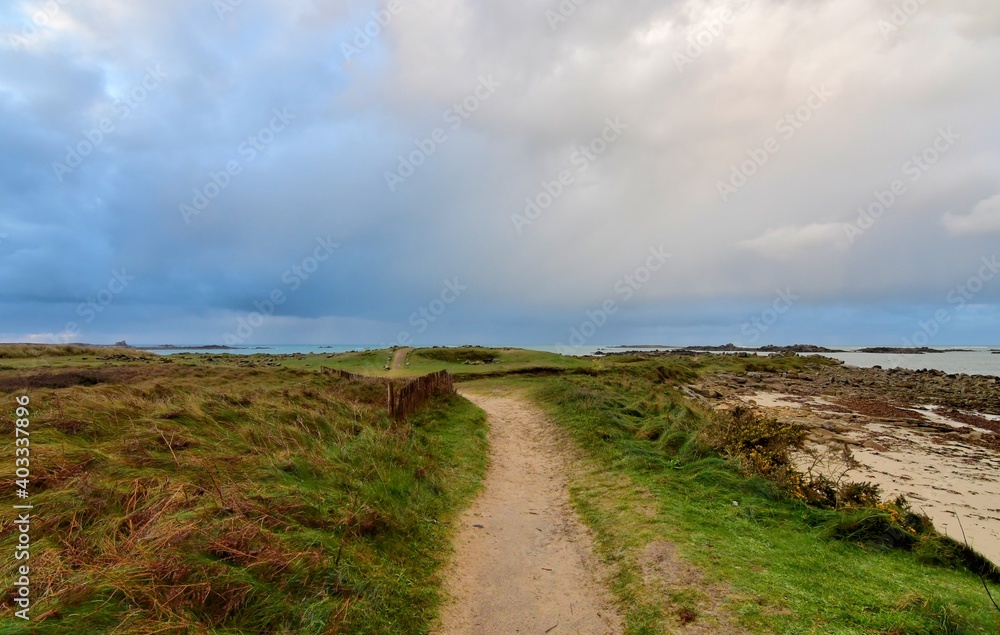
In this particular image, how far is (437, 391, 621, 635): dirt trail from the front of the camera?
16.1 feet

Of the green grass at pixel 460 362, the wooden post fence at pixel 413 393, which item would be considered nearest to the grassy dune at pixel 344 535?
the wooden post fence at pixel 413 393

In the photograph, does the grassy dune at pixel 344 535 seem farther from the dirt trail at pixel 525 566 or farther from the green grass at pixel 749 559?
the dirt trail at pixel 525 566

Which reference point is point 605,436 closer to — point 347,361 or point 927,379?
point 347,361

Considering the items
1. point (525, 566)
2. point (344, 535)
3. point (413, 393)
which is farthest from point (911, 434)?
point (344, 535)

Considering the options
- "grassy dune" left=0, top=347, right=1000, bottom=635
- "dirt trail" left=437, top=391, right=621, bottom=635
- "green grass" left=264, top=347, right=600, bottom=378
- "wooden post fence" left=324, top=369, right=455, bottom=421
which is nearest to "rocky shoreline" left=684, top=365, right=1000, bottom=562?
"grassy dune" left=0, top=347, right=1000, bottom=635

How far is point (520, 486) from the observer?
9.58m

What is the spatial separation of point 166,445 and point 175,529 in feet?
9.80

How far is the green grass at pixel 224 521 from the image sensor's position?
3.44 metres

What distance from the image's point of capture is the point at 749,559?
561 cm

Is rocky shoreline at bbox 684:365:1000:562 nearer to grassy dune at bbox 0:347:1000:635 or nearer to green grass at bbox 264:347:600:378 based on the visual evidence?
grassy dune at bbox 0:347:1000:635

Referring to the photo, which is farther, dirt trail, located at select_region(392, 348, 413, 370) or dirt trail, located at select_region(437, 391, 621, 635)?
dirt trail, located at select_region(392, 348, 413, 370)

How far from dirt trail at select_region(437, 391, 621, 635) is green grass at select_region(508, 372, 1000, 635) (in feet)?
1.18

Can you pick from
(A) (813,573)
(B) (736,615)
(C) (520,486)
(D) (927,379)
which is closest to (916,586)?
(A) (813,573)

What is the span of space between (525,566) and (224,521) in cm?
378
